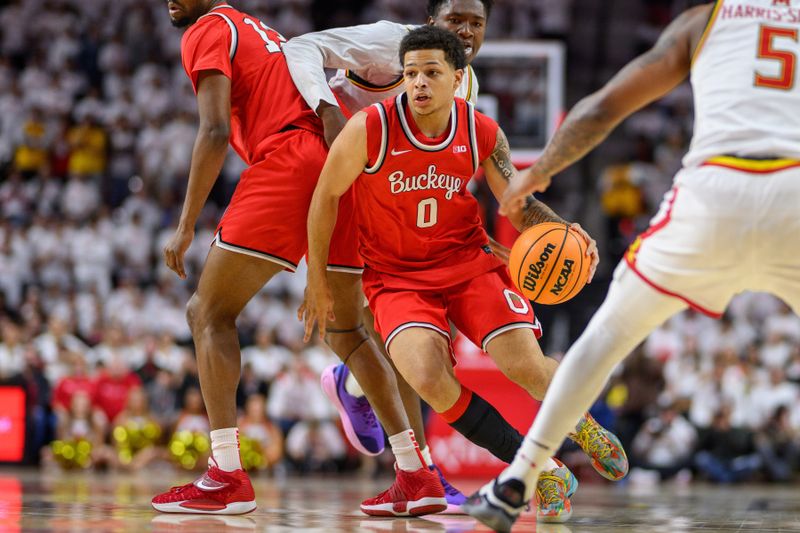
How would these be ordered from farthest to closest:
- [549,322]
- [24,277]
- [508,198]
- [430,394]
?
1. [24,277]
2. [549,322]
3. [430,394]
4. [508,198]

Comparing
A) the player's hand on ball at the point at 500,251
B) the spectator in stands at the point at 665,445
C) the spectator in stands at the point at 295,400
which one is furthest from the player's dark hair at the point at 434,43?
the spectator in stands at the point at 665,445

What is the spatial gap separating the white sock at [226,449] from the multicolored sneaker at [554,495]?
1374 mm

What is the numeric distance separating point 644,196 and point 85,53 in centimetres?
937

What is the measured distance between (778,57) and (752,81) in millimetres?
113

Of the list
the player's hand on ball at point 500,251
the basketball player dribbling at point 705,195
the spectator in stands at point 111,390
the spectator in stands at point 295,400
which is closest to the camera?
the basketball player dribbling at point 705,195

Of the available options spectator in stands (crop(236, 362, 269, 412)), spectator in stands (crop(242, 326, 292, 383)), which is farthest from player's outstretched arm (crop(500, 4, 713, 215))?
spectator in stands (crop(242, 326, 292, 383))

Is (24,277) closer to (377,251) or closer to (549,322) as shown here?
(549,322)

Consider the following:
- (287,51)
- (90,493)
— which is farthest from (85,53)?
(287,51)

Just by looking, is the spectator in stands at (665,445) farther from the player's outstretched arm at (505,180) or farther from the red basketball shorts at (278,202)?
the red basketball shorts at (278,202)

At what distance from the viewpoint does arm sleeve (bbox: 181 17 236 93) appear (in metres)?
5.00

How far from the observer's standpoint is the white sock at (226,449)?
4.90 metres

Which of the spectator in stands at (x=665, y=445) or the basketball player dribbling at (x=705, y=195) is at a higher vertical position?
the basketball player dribbling at (x=705, y=195)

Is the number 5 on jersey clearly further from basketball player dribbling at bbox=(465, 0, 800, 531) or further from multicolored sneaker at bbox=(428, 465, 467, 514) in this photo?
multicolored sneaker at bbox=(428, 465, 467, 514)

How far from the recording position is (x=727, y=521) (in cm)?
520
